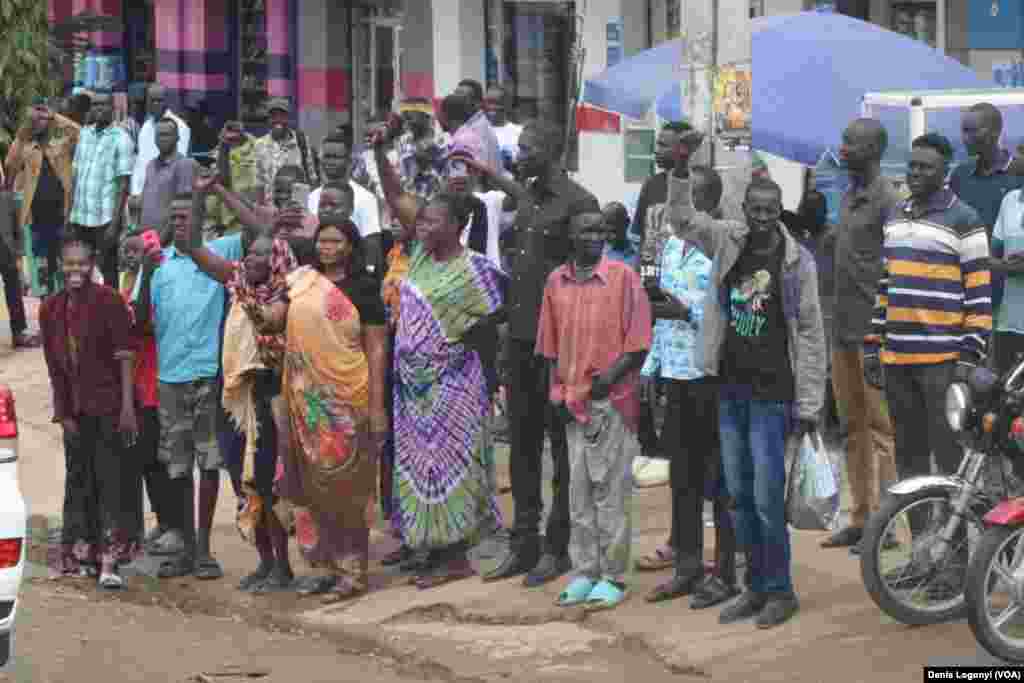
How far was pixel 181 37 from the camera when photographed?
2523cm

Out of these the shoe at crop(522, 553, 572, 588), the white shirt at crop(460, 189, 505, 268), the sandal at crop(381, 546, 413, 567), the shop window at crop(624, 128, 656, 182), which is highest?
the shop window at crop(624, 128, 656, 182)

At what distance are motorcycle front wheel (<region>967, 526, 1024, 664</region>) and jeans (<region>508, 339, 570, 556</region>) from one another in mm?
2512

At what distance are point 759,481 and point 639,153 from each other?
9569 millimetres

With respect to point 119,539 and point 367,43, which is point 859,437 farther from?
point 367,43

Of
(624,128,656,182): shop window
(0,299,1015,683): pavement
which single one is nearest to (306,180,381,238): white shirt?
(0,299,1015,683): pavement

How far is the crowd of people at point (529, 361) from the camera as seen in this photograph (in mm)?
9523

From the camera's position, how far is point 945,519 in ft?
30.1

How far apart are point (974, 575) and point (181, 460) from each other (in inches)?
177

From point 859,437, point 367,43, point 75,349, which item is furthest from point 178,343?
point 367,43

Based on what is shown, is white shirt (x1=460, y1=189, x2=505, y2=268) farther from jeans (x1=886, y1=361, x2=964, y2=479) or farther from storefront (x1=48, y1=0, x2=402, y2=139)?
storefront (x1=48, y1=0, x2=402, y2=139)

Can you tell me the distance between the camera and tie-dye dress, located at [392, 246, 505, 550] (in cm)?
1070

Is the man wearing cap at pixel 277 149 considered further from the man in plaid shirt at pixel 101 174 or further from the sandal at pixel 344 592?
the sandal at pixel 344 592

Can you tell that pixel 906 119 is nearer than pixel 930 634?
No

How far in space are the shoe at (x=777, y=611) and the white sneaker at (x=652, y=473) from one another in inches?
124
